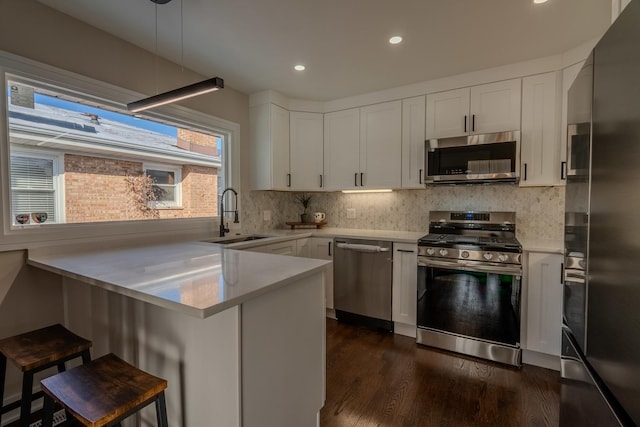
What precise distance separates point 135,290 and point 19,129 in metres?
1.65

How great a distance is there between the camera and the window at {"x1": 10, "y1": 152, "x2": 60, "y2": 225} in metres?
1.85

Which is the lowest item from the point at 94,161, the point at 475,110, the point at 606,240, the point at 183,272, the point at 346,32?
the point at 183,272

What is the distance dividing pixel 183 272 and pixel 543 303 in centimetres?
265

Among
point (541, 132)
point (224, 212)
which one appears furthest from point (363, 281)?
point (541, 132)

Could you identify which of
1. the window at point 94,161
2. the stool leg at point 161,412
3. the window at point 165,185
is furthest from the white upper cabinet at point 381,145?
the stool leg at point 161,412

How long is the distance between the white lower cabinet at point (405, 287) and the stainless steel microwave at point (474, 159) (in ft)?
2.51

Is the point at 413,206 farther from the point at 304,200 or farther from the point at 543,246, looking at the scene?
the point at 304,200

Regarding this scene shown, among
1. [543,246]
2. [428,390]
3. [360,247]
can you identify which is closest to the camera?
[428,390]

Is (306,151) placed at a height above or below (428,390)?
above

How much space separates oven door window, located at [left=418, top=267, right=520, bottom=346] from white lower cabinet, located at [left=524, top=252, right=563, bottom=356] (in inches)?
4.3

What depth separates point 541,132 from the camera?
2.54 meters

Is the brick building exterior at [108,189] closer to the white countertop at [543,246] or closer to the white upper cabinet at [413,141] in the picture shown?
the white upper cabinet at [413,141]

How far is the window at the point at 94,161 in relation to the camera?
1895 mm

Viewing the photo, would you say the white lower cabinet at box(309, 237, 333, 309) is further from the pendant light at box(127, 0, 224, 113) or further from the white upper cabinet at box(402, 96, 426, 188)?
the pendant light at box(127, 0, 224, 113)
